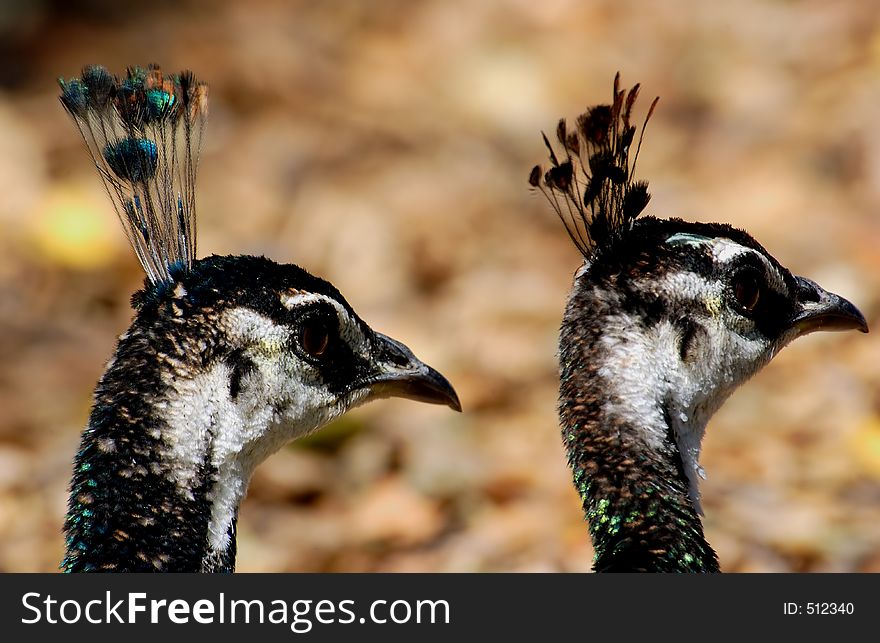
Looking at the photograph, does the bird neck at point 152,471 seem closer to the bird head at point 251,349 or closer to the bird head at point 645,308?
the bird head at point 251,349

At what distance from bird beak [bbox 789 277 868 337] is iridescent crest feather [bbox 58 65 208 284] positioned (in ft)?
4.31

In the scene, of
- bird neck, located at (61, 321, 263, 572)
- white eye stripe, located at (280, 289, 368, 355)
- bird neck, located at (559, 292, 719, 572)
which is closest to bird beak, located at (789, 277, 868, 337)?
bird neck, located at (559, 292, 719, 572)

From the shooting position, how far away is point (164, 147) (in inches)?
121

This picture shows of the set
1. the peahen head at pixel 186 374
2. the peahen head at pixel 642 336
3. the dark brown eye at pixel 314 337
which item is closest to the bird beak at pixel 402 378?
the peahen head at pixel 186 374

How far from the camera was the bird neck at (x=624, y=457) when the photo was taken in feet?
9.62

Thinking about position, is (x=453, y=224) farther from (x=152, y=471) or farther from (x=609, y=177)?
(x=152, y=471)

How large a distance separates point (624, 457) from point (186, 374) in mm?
882

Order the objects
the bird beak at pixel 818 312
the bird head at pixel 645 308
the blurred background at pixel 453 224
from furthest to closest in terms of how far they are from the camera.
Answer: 1. the blurred background at pixel 453 224
2. the bird beak at pixel 818 312
3. the bird head at pixel 645 308

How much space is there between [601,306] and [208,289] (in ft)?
2.67

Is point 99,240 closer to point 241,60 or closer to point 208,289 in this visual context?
point 241,60

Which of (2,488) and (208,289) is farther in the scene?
(2,488)

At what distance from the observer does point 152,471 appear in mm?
2713

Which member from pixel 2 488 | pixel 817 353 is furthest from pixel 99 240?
pixel 817 353

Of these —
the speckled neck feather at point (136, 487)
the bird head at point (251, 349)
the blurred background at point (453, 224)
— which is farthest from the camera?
the blurred background at point (453, 224)
